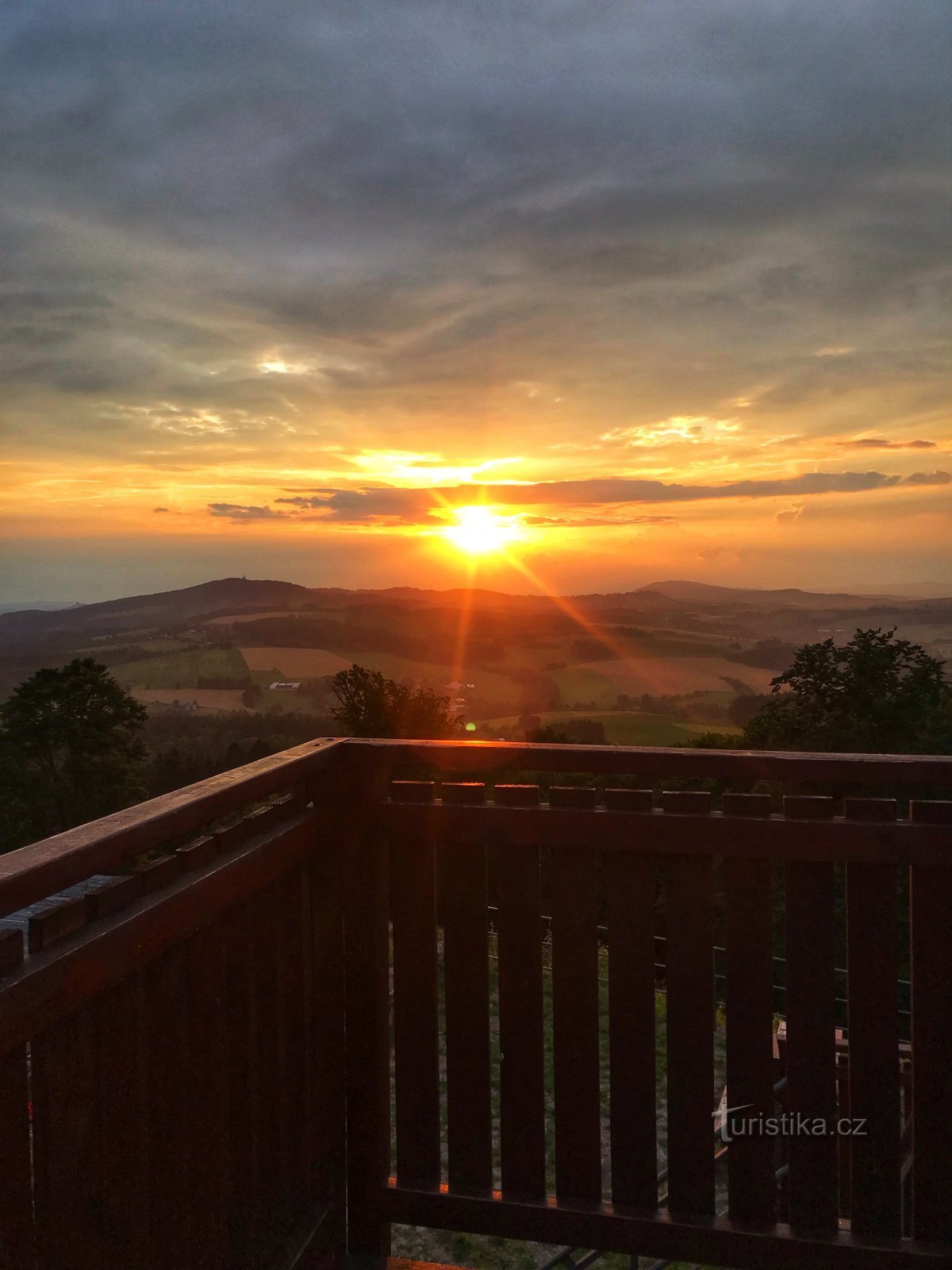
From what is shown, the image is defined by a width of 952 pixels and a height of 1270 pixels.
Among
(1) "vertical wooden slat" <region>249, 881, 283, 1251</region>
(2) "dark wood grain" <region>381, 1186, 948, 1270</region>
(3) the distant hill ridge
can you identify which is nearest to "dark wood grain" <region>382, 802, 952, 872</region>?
(1) "vertical wooden slat" <region>249, 881, 283, 1251</region>

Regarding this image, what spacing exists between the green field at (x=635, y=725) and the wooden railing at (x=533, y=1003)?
25.5 m

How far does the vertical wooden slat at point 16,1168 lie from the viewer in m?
0.90

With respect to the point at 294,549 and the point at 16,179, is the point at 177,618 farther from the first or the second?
the point at 16,179

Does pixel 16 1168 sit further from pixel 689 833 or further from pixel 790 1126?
pixel 790 1126

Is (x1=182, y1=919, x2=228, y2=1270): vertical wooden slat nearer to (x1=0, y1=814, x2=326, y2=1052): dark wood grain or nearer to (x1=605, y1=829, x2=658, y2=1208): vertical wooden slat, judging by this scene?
(x1=0, y1=814, x2=326, y2=1052): dark wood grain

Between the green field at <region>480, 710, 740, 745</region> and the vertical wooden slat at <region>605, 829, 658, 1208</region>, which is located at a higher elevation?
the vertical wooden slat at <region>605, 829, 658, 1208</region>

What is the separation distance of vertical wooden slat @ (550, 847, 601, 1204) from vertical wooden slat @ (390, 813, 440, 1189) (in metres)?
0.28

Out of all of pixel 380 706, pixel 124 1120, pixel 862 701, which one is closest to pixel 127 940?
pixel 124 1120

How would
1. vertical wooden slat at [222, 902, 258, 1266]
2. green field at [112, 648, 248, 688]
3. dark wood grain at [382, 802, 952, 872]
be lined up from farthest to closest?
green field at [112, 648, 248, 688]
dark wood grain at [382, 802, 952, 872]
vertical wooden slat at [222, 902, 258, 1266]

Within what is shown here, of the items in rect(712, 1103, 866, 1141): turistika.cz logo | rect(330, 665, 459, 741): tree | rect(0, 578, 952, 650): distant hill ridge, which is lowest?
rect(330, 665, 459, 741): tree

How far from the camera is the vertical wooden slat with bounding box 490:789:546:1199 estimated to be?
5.79 feet

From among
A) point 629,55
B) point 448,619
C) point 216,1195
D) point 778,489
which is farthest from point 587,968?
point 448,619

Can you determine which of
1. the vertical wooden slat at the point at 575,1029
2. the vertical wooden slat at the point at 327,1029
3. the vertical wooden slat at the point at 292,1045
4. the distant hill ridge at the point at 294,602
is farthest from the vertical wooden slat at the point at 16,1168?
the distant hill ridge at the point at 294,602

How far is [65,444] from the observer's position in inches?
945
